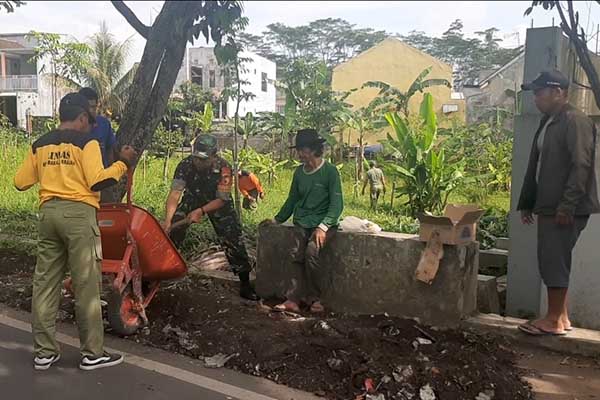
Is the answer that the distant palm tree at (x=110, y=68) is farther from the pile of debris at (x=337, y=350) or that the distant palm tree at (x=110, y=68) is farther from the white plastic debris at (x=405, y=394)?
the white plastic debris at (x=405, y=394)

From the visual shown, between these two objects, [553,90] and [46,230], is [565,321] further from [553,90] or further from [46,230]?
[46,230]

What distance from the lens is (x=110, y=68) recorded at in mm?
22453

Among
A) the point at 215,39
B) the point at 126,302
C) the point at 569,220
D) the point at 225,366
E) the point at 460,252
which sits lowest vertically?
the point at 225,366

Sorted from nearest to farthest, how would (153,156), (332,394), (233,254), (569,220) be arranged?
(332,394) < (569,220) < (233,254) < (153,156)

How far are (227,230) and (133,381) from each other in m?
1.91

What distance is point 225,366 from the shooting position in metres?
4.28

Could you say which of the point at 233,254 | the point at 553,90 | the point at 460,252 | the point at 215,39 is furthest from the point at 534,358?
the point at 215,39

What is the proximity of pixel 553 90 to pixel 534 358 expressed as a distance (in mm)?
1928

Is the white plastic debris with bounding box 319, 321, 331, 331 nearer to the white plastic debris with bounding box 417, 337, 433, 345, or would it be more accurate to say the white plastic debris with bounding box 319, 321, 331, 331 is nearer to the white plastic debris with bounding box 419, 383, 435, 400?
the white plastic debris with bounding box 417, 337, 433, 345

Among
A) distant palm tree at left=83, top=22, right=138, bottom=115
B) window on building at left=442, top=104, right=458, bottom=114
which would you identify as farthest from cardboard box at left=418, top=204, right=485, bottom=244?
window on building at left=442, top=104, right=458, bottom=114

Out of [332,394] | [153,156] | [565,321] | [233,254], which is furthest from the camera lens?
[153,156]

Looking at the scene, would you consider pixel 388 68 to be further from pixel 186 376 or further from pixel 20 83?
pixel 186 376

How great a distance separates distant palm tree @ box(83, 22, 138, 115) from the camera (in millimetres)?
19688

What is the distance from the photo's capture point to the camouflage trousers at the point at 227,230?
18.3ft
